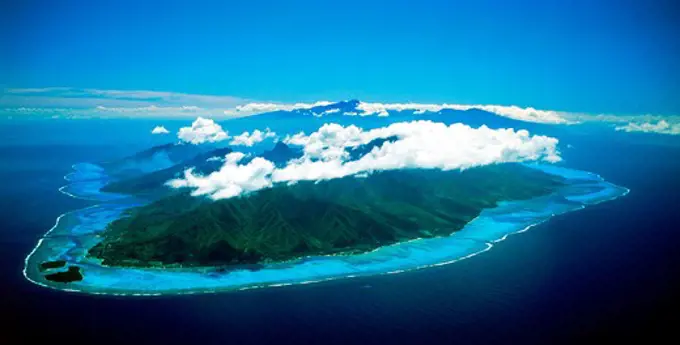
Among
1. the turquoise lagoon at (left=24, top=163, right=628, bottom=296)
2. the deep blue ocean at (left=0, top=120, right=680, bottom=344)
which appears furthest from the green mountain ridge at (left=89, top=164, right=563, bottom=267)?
the deep blue ocean at (left=0, top=120, right=680, bottom=344)

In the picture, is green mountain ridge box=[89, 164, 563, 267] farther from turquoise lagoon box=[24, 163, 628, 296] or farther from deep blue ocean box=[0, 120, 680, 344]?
deep blue ocean box=[0, 120, 680, 344]

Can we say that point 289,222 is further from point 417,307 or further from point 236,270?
point 417,307

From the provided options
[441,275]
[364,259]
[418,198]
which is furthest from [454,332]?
[418,198]

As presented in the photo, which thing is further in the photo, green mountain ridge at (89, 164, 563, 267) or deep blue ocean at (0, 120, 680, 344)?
green mountain ridge at (89, 164, 563, 267)

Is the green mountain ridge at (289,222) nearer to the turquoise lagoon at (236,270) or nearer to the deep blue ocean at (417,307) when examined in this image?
the turquoise lagoon at (236,270)

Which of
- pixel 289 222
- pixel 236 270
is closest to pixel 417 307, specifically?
pixel 236 270

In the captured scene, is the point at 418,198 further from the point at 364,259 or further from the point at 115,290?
the point at 115,290

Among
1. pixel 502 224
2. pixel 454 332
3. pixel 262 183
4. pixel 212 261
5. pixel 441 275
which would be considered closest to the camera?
pixel 454 332

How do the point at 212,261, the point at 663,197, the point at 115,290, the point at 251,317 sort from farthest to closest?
the point at 663,197 → the point at 212,261 → the point at 115,290 → the point at 251,317
